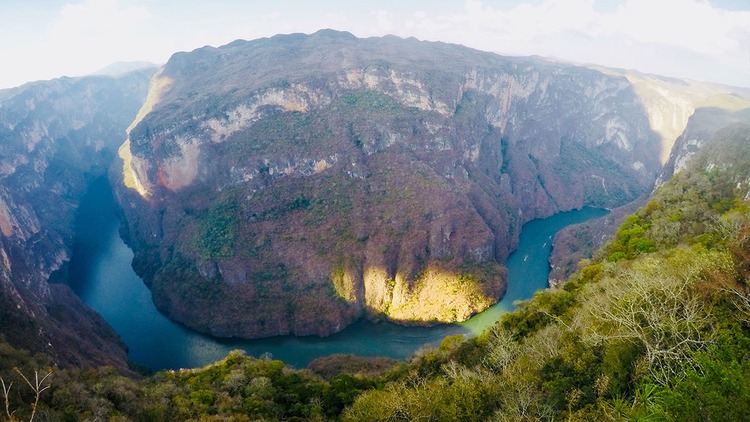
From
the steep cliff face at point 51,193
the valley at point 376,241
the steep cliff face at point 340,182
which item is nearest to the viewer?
the valley at point 376,241

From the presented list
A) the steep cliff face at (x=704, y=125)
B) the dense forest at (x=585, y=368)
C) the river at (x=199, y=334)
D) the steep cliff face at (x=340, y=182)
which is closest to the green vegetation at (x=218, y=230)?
the steep cliff face at (x=340, y=182)

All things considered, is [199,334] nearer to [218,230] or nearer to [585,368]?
[218,230]

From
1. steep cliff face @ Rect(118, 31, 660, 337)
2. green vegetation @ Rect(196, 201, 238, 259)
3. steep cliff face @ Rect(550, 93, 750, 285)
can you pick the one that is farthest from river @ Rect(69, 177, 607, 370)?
green vegetation @ Rect(196, 201, 238, 259)

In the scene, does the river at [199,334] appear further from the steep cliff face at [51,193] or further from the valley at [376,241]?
the steep cliff face at [51,193]

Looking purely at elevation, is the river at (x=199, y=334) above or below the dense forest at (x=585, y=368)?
below

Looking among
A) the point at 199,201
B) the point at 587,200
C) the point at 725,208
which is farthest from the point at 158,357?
the point at 587,200

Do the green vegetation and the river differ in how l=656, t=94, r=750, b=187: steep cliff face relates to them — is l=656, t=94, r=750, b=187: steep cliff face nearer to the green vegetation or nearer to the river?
the river

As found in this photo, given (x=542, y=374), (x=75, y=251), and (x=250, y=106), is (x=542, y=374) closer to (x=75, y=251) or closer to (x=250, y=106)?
(x=250, y=106)
